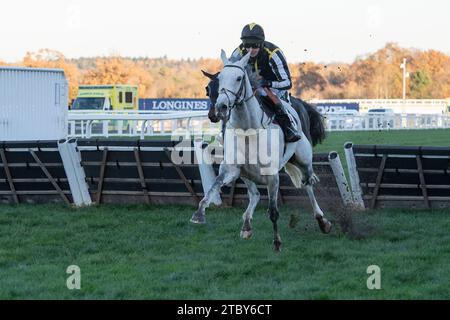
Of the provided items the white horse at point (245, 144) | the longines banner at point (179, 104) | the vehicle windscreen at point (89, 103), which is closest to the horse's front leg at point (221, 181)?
the white horse at point (245, 144)

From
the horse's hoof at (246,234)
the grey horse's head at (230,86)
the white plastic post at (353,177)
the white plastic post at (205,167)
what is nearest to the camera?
the grey horse's head at (230,86)

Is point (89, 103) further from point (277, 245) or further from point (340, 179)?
point (277, 245)

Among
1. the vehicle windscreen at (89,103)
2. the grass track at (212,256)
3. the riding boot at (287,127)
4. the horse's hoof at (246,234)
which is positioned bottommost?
the grass track at (212,256)

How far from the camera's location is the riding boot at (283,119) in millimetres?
10633

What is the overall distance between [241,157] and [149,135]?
2320cm

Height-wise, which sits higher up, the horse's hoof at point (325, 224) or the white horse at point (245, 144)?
the white horse at point (245, 144)

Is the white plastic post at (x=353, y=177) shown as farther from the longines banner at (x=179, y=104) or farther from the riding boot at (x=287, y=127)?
the longines banner at (x=179, y=104)

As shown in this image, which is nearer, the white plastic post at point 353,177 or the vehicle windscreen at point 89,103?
the white plastic post at point 353,177

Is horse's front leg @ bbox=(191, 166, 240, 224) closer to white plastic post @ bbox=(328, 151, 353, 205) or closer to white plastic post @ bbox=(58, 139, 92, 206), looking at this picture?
white plastic post @ bbox=(328, 151, 353, 205)

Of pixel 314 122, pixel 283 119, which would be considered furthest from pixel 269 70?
pixel 314 122

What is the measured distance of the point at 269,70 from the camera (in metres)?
11.4

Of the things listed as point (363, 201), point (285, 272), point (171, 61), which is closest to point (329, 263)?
point (285, 272)

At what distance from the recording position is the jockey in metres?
10.7

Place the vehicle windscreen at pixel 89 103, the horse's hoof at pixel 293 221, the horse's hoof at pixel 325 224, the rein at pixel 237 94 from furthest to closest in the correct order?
the vehicle windscreen at pixel 89 103 < the horse's hoof at pixel 293 221 < the horse's hoof at pixel 325 224 < the rein at pixel 237 94
